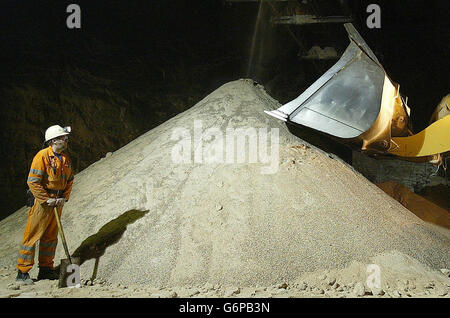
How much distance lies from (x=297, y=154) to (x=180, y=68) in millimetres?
4373

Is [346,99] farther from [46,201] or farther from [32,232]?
[32,232]

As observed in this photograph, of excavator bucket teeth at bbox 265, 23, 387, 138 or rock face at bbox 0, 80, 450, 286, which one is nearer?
rock face at bbox 0, 80, 450, 286

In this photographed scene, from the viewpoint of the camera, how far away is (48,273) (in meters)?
2.96

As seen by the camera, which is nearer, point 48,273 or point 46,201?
point 46,201

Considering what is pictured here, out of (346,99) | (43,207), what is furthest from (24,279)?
(346,99)

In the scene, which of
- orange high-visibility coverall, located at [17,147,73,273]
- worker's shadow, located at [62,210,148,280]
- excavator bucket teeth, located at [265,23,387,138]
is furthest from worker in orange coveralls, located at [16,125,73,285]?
excavator bucket teeth, located at [265,23,387,138]

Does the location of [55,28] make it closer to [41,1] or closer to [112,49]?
[41,1]

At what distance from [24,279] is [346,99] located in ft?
11.4

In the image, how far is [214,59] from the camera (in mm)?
7895

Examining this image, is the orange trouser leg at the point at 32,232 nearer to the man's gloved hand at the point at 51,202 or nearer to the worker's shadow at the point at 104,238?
the man's gloved hand at the point at 51,202

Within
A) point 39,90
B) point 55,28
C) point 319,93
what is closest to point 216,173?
point 319,93

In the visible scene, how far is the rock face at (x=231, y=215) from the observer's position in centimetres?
286

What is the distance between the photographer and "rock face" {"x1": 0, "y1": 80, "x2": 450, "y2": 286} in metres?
2.86

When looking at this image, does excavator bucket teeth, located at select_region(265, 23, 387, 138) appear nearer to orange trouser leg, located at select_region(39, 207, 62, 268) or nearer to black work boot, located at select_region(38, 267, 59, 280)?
orange trouser leg, located at select_region(39, 207, 62, 268)
